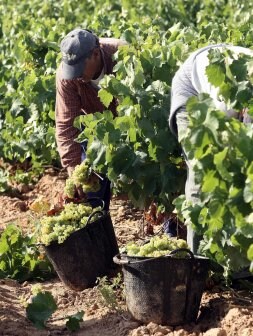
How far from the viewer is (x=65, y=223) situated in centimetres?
633

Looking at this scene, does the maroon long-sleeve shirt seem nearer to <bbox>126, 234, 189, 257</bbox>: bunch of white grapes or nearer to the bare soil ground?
the bare soil ground

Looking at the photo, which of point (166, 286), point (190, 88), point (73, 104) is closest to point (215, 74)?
point (190, 88)

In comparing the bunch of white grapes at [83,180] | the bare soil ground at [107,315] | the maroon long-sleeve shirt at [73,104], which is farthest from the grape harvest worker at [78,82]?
the bare soil ground at [107,315]

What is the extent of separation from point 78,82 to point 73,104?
199 millimetres

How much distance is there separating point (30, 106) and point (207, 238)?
4242 millimetres

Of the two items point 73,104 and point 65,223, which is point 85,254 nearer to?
point 65,223

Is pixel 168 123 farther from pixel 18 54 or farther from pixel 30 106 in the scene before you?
pixel 18 54

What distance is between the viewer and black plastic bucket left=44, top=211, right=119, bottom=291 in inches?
249

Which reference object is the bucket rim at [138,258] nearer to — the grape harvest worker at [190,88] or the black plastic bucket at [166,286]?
the black plastic bucket at [166,286]

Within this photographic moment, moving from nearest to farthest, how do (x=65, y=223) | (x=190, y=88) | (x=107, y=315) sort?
(x=190, y=88) < (x=107, y=315) < (x=65, y=223)

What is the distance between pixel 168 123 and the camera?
627 cm

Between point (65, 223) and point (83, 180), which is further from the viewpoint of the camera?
point (83, 180)

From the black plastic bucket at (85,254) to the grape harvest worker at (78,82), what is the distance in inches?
24.2

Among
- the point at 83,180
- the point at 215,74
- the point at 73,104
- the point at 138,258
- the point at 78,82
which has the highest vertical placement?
the point at 215,74
